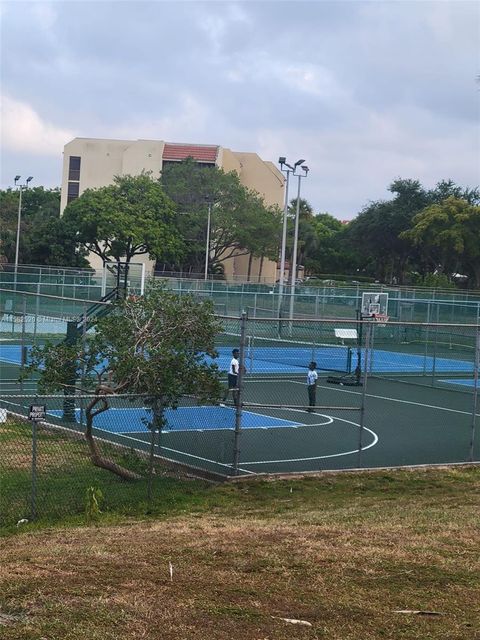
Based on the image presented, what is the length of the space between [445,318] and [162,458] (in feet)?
105

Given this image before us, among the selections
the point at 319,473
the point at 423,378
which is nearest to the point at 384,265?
the point at 423,378

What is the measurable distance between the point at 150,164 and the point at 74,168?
32.4 feet

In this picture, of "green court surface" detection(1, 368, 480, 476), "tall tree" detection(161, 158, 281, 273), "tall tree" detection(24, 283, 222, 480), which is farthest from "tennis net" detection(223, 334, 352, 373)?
"tall tree" detection(161, 158, 281, 273)

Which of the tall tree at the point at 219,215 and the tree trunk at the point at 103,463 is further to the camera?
the tall tree at the point at 219,215

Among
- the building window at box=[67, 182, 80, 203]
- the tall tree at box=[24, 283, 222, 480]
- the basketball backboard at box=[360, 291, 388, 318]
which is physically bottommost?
the tall tree at box=[24, 283, 222, 480]

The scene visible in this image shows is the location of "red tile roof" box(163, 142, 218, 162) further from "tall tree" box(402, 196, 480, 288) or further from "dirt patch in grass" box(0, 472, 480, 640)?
"dirt patch in grass" box(0, 472, 480, 640)

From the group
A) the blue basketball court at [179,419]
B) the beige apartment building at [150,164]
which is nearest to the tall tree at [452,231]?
the beige apartment building at [150,164]

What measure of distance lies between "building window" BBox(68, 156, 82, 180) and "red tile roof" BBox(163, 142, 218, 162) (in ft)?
33.1

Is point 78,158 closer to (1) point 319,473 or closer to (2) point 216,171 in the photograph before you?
(2) point 216,171

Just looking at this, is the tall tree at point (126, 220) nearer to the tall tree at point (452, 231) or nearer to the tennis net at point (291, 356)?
the tall tree at point (452, 231)

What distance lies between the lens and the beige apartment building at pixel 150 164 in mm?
85562

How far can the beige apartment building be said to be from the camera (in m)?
85.6

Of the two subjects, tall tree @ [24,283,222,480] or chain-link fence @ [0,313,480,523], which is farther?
tall tree @ [24,283,222,480]

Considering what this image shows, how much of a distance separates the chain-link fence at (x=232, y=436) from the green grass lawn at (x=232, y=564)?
132mm
